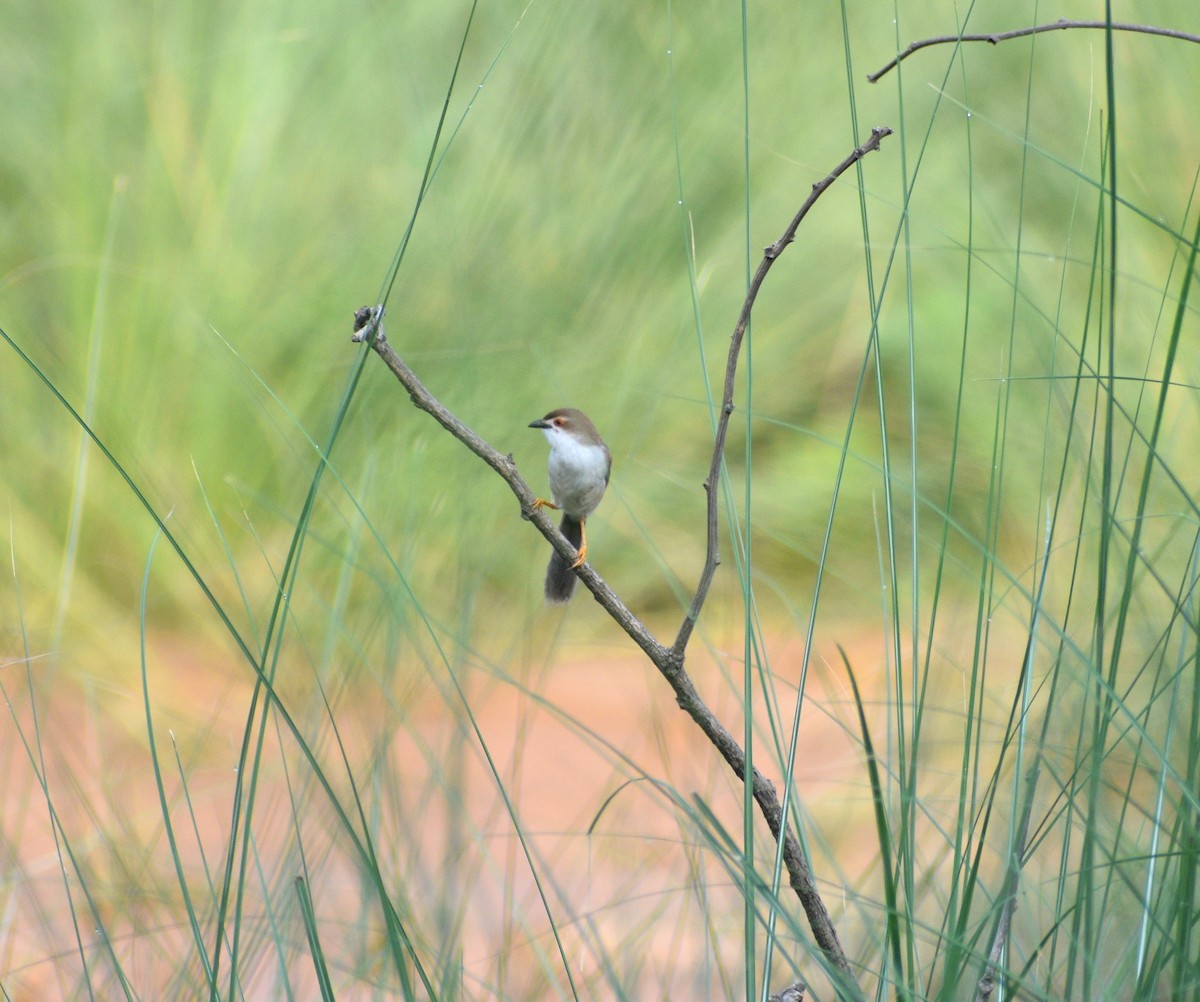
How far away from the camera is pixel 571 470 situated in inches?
57.9

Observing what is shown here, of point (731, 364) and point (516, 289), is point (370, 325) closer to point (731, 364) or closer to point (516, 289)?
point (731, 364)

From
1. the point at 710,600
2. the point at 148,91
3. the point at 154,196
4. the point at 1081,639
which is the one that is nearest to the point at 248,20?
the point at 148,91

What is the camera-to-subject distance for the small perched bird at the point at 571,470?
1438mm

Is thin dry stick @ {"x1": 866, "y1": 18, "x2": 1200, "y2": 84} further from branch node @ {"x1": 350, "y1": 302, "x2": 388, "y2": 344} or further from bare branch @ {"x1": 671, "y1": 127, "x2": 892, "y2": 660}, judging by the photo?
branch node @ {"x1": 350, "y1": 302, "x2": 388, "y2": 344}

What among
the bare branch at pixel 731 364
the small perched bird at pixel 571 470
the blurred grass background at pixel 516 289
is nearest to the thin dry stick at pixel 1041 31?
Answer: the bare branch at pixel 731 364

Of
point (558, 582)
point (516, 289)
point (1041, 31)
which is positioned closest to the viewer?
point (1041, 31)

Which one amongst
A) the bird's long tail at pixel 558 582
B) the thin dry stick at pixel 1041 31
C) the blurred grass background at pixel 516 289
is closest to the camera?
the thin dry stick at pixel 1041 31

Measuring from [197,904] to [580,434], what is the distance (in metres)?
0.72

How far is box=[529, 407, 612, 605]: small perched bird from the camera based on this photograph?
144 cm

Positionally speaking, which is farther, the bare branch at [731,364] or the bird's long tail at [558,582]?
the bird's long tail at [558,582]

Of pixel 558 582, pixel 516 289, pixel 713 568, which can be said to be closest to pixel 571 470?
pixel 558 582

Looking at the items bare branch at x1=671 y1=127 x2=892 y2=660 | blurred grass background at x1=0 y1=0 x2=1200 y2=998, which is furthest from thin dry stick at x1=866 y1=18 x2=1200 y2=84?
blurred grass background at x1=0 y1=0 x2=1200 y2=998

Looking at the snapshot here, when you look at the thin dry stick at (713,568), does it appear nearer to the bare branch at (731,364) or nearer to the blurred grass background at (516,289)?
the bare branch at (731,364)

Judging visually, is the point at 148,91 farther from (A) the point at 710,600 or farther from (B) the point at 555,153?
(A) the point at 710,600
